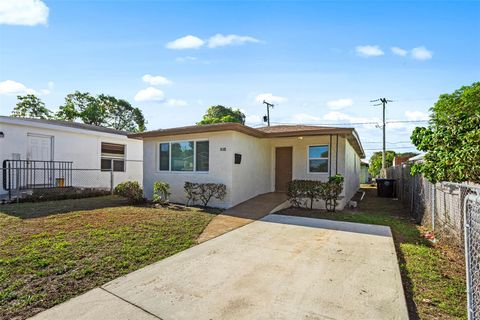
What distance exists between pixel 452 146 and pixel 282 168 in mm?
7500

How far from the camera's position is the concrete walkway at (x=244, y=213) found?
616cm

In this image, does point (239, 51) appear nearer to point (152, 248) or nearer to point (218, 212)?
Result: point (218, 212)

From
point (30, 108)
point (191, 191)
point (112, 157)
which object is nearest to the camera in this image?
point (191, 191)

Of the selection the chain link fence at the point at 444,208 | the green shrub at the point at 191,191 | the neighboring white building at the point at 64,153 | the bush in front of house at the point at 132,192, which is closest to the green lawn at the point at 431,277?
the chain link fence at the point at 444,208

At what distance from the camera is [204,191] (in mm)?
9094

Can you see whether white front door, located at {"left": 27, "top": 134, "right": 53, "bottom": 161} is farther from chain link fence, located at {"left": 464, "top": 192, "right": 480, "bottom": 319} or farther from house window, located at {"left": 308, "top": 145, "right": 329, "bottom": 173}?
chain link fence, located at {"left": 464, "top": 192, "right": 480, "bottom": 319}

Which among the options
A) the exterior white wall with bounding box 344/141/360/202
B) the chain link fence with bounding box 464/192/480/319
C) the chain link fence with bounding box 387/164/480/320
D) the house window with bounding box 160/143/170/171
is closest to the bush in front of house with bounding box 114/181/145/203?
the house window with bounding box 160/143/170/171

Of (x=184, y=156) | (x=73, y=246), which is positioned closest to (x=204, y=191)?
(x=184, y=156)

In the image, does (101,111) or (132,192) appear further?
(101,111)

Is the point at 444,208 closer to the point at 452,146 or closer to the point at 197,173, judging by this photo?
the point at 452,146

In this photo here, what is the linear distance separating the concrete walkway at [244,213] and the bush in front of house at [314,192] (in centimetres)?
48

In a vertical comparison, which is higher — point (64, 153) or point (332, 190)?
point (64, 153)

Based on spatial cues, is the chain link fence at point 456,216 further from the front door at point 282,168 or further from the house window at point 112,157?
the house window at point 112,157

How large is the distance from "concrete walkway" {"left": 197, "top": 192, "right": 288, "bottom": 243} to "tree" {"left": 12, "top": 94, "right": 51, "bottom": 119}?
1184 inches
